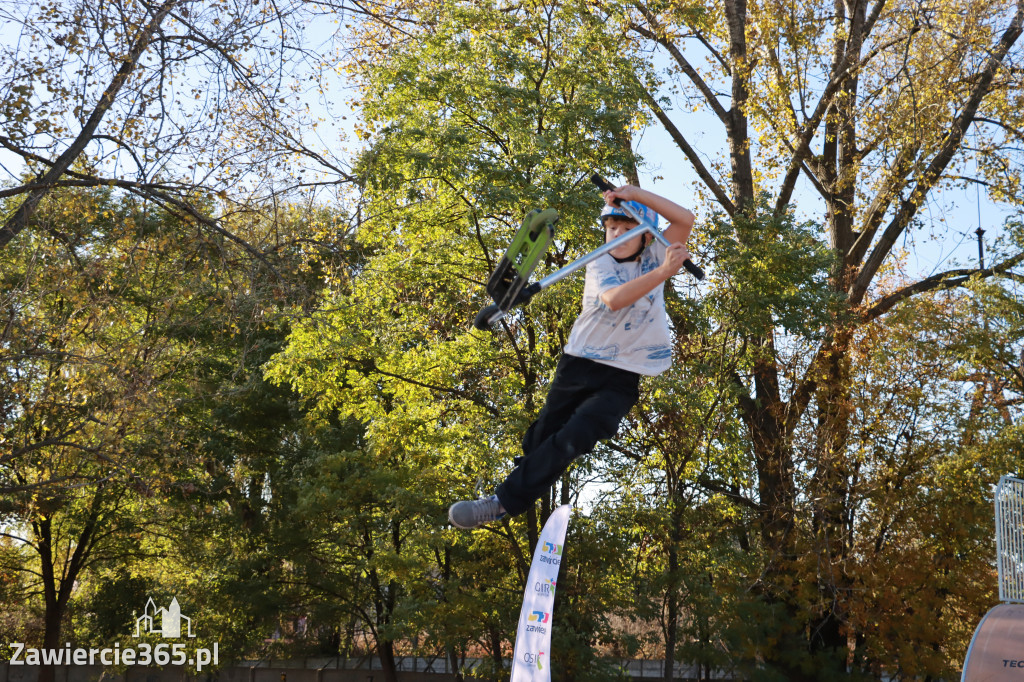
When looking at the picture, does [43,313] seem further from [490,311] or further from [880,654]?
[880,654]

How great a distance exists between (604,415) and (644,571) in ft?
44.5

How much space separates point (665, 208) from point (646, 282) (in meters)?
0.38

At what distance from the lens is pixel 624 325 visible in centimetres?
441

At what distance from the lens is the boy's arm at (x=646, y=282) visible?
410 cm

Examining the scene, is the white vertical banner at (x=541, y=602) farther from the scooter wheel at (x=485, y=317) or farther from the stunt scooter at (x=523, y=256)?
the scooter wheel at (x=485, y=317)

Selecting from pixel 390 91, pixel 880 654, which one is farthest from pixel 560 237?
pixel 880 654

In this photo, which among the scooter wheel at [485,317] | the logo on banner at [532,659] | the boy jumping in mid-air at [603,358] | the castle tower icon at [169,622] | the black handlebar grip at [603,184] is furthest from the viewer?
the castle tower icon at [169,622]

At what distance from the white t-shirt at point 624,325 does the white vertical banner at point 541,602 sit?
25.8ft

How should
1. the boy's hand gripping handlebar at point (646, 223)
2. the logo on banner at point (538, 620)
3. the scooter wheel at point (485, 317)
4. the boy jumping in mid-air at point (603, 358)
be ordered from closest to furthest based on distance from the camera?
the scooter wheel at point (485, 317), the boy's hand gripping handlebar at point (646, 223), the boy jumping in mid-air at point (603, 358), the logo on banner at point (538, 620)

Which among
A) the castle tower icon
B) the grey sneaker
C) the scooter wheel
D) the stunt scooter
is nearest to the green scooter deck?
the stunt scooter

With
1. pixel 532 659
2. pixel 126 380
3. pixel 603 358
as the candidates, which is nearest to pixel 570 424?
pixel 603 358

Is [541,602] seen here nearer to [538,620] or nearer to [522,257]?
[538,620]

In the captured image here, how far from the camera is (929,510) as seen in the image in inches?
679

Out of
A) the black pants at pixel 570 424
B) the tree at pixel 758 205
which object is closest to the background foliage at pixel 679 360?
the tree at pixel 758 205
